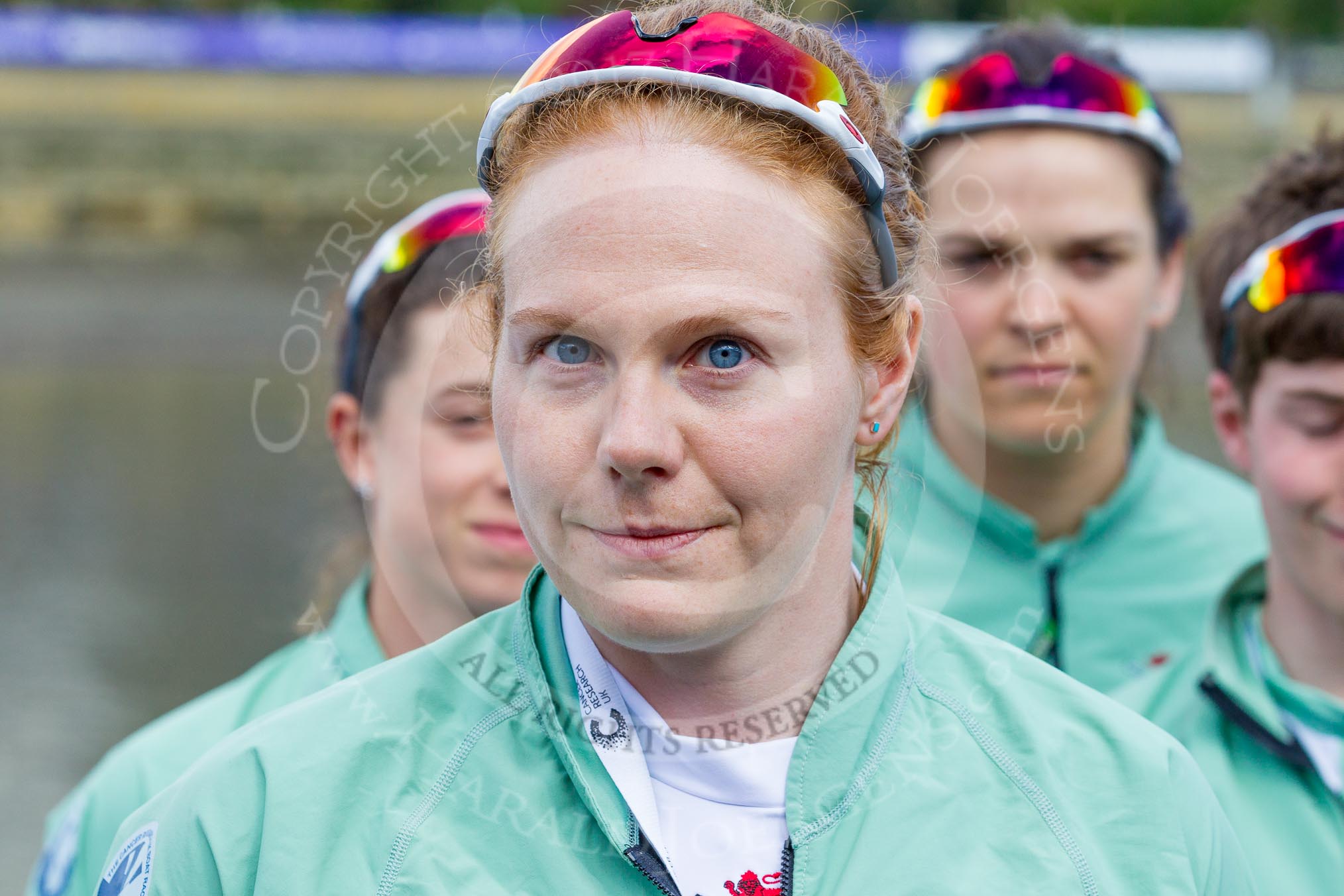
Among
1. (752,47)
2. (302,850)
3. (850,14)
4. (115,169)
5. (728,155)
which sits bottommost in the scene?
(302,850)

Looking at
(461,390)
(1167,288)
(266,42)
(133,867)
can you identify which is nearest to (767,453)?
(133,867)

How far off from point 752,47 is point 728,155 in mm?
158

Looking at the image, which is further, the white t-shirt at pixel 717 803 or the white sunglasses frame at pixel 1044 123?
the white sunglasses frame at pixel 1044 123

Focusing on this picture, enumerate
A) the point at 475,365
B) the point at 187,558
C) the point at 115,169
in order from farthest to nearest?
the point at 115,169, the point at 187,558, the point at 475,365

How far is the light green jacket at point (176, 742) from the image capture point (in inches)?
101

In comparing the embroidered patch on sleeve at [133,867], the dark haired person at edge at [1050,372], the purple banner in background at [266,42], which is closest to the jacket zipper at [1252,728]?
the dark haired person at edge at [1050,372]

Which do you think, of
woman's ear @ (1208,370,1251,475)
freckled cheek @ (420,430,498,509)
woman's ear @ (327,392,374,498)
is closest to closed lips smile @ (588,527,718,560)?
freckled cheek @ (420,430,498,509)

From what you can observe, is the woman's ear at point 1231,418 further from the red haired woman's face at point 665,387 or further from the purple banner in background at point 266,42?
the purple banner in background at point 266,42

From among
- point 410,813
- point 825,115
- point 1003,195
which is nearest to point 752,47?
point 825,115

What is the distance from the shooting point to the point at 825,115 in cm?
162

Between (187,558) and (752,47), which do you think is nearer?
(752,47)

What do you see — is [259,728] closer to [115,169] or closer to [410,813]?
[410,813]

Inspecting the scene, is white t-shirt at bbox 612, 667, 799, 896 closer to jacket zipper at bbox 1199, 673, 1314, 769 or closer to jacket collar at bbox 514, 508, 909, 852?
jacket collar at bbox 514, 508, 909, 852

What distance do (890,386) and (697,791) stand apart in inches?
20.5
